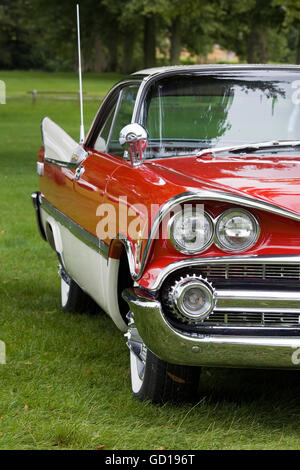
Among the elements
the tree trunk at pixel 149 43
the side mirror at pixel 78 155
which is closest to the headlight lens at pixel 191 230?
the side mirror at pixel 78 155

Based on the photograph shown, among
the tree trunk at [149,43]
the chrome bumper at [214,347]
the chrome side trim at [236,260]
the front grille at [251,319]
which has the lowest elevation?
the tree trunk at [149,43]

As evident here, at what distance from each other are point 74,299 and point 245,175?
2.65 metres

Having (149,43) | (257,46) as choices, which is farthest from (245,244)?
(149,43)

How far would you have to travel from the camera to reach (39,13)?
64.0 meters

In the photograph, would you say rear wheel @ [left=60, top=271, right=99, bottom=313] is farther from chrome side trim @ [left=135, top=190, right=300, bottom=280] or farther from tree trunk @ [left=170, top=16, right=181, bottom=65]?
tree trunk @ [left=170, top=16, right=181, bottom=65]

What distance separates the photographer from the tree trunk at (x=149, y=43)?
55969 millimetres

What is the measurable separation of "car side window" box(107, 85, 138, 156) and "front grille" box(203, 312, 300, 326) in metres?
1.79

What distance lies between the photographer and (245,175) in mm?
4426

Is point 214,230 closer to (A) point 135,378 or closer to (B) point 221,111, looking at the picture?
(A) point 135,378

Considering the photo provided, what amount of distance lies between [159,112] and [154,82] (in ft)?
0.62

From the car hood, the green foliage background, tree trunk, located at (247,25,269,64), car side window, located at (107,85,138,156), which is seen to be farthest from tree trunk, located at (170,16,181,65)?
the car hood

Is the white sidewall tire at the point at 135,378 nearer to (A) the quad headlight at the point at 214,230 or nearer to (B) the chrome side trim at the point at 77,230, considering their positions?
(B) the chrome side trim at the point at 77,230

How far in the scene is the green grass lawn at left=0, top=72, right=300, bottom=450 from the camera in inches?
165
